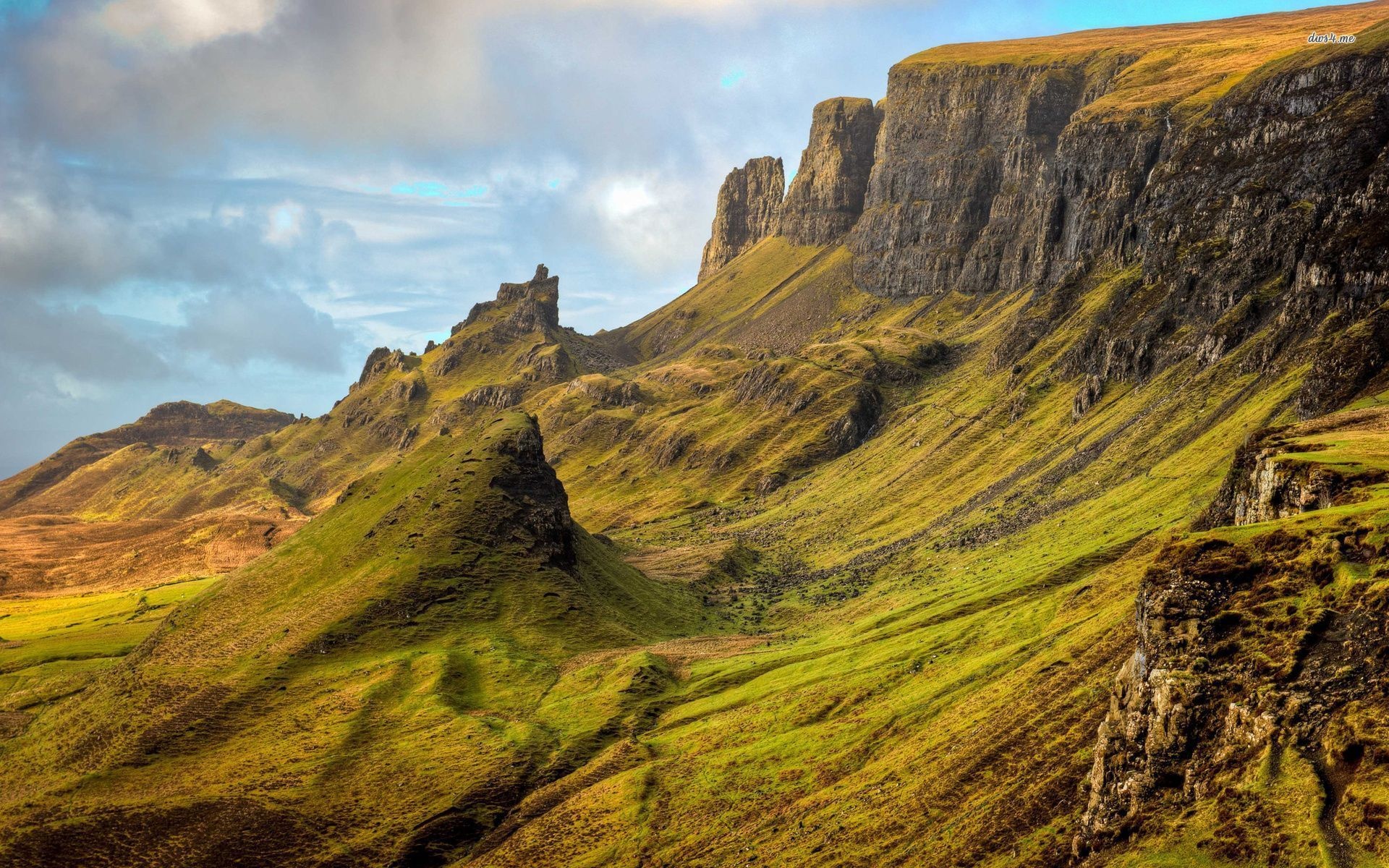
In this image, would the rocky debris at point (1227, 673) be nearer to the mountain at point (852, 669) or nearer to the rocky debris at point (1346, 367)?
the mountain at point (852, 669)

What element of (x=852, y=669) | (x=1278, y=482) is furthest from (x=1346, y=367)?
(x=852, y=669)

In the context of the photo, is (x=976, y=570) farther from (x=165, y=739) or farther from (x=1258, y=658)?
(x=165, y=739)

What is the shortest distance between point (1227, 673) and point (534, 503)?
136 metres

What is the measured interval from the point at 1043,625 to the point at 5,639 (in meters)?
186

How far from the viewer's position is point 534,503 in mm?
173625

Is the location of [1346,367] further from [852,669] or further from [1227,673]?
[1227,673]

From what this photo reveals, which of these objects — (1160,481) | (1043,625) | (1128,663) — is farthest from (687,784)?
(1160,481)

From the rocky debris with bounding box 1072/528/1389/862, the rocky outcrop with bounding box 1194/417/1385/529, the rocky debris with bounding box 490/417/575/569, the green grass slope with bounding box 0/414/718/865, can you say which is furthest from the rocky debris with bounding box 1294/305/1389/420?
the rocky debris with bounding box 490/417/575/569

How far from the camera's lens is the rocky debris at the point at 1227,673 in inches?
1875

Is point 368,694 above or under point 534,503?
under

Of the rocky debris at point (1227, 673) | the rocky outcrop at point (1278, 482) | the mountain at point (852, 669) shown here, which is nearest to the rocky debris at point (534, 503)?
the mountain at point (852, 669)

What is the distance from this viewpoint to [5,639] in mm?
171750

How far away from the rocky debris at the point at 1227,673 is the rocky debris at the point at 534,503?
11962 centimetres

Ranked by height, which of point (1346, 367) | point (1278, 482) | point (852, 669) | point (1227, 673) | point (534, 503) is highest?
point (534, 503)
